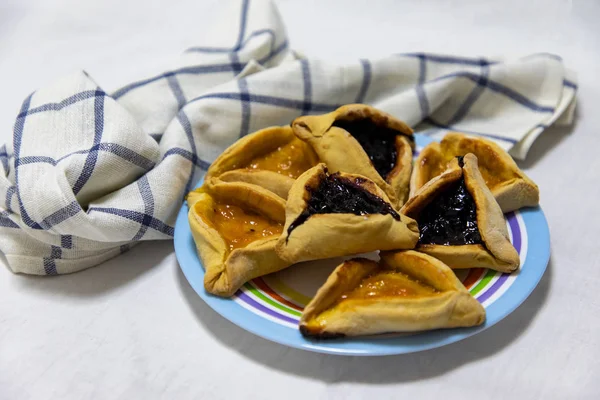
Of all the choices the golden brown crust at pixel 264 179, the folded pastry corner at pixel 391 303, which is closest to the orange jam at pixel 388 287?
the folded pastry corner at pixel 391 303

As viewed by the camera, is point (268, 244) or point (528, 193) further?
point (528, 193)

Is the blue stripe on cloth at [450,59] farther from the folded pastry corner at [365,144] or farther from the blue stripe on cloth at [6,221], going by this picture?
the blue stripe on cloth at [6,221]

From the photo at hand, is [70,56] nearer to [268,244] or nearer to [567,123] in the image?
[268,244]

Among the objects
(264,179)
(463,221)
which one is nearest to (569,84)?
(463,221)

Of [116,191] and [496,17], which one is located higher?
[496,17]

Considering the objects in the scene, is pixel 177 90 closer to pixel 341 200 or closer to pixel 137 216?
pixel 137 216

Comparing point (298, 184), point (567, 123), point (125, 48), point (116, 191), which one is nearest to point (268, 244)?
point (298, 184)

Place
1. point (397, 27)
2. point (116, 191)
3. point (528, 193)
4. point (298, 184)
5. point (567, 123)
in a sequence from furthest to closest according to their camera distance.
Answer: point (397, 27) < point (567, 123) < point (116, 191) < point (528, 193) < point (298, 184)
